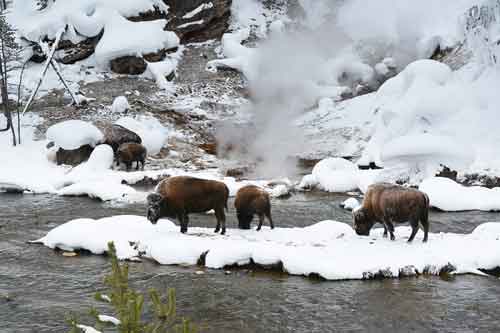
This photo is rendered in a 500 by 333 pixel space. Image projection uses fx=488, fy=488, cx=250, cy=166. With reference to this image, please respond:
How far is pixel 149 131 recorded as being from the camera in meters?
26.9

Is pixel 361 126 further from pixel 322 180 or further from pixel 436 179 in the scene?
pixel 436 179

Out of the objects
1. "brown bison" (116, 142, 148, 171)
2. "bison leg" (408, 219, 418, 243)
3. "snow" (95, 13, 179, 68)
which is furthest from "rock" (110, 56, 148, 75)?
"bison leg" (408, 219, 418, 243)

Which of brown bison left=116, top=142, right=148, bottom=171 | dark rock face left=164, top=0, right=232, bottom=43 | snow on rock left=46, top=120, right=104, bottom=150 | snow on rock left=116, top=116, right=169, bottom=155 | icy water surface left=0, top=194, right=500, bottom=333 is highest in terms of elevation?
dark rock face left=164, top=0, right=232, bottom=43

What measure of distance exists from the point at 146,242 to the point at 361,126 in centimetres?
2063

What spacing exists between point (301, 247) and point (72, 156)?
16618mm

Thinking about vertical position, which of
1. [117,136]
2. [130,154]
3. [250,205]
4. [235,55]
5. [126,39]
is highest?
[235,55]

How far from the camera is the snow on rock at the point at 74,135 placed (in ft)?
75.3

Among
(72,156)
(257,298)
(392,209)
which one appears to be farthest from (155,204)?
(72,156)

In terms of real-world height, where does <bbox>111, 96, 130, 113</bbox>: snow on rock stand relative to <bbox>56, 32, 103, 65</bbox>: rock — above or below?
below

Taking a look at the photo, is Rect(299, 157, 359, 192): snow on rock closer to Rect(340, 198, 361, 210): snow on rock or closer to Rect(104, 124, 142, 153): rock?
Rect(340, 198, 361, 210): snow on rock

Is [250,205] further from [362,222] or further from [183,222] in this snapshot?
[362,222]

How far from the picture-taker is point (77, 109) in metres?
30.0

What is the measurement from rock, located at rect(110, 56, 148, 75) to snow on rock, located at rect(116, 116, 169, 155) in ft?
27.6

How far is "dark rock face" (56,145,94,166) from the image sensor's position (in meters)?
23.1
